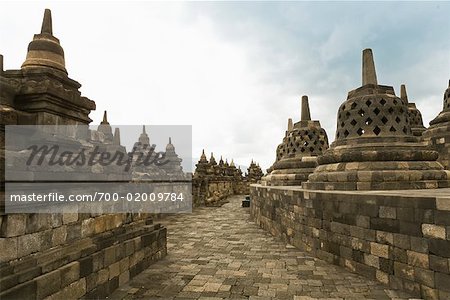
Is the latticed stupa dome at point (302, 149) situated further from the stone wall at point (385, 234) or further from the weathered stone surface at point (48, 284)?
the weathered stone surface at point (48, 284)

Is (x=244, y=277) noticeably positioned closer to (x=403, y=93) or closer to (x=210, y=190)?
(x=403, y=93)

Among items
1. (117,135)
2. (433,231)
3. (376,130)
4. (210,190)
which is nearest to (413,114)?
(376,130)

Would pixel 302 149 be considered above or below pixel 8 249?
above

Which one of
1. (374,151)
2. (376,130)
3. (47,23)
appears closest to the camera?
(47,23)

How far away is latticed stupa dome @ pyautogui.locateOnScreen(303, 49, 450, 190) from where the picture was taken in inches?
259

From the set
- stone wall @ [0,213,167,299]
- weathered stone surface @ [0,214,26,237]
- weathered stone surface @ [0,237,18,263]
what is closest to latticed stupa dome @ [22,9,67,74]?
stone wall @ [0,213,167,299]

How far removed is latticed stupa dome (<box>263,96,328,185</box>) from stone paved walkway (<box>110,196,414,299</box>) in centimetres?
495

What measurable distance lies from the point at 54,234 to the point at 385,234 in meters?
5.15

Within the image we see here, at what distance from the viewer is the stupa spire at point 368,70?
7.93 m

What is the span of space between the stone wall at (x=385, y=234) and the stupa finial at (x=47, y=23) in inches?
245

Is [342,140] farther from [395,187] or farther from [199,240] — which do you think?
[199,240]

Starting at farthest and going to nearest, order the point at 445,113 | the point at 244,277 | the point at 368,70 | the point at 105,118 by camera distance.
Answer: the point at 105,118 < the point at 445,113 < the point at 368,70 < the point at 244,277

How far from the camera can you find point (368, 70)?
7.99 m

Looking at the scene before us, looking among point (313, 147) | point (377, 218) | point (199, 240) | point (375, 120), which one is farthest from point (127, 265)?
point (313, 147)
